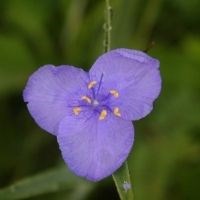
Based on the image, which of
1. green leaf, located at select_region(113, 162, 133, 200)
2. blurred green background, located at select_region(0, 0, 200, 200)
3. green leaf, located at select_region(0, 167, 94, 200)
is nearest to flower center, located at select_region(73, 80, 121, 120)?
green leaf, located at select_region(113, 162, 133, 200)

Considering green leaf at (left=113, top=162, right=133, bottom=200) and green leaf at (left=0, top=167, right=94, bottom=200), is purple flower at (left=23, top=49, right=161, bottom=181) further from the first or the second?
green leaf at (left=0, top=167, right=94, bottom=200)

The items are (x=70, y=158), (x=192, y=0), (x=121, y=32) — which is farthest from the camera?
(x=192, y=0)

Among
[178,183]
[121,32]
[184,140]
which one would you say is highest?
[121,32]

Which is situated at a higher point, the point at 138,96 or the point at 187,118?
the point at 138,96

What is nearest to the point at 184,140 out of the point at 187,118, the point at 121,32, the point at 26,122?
the point at 187,118

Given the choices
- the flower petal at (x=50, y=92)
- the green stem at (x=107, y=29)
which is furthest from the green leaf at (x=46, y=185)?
the green stem at (x=107, y=29)

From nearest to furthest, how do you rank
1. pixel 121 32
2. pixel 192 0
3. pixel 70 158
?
1. pixel 70 158
2. pixel 121 32
3. pixel 192 0

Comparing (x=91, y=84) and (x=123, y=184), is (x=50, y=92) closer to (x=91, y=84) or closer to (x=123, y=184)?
(x=91, y=84)

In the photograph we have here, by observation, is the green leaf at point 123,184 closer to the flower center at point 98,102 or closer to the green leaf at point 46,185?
the flower center at point 98,102

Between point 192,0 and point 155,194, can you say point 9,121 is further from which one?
point 192,0
